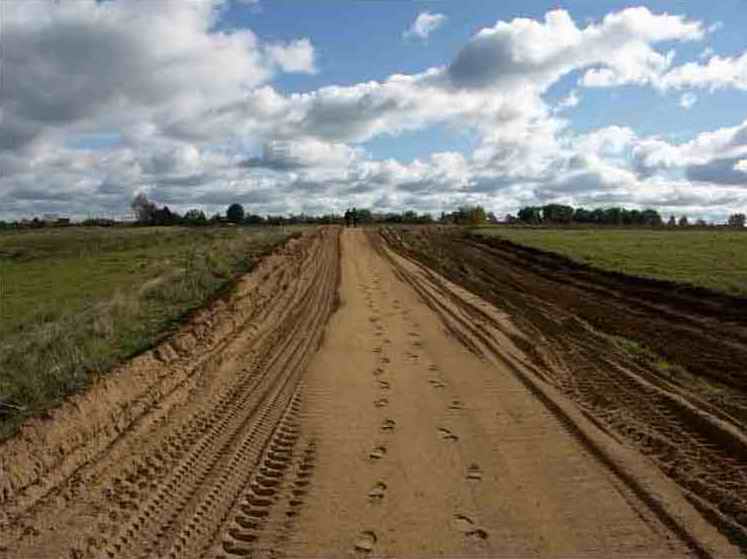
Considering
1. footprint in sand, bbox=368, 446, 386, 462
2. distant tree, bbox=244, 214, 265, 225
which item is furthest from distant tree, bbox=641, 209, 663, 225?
footprint in sand, bbox=368, 446, 386, 462

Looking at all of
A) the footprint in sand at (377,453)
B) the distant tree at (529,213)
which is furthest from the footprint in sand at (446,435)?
the distant tree at (529,213)

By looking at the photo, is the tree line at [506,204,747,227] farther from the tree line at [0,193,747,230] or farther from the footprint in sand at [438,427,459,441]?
the footprint in sand at [438,427,459,441]

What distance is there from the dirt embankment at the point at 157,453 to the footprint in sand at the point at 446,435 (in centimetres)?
148

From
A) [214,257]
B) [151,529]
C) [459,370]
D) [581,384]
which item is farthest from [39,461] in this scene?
[214,257]

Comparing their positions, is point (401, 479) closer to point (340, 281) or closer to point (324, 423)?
point (324, 423)

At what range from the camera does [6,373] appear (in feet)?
32.9

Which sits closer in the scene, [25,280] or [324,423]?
[324,423]

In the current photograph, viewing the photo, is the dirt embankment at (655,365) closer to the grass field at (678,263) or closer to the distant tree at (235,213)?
the grass field at (678,263)

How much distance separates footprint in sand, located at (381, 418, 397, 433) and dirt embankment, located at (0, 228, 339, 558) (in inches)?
36.0

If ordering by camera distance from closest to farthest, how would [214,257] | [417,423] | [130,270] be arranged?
1. [417,423]
2. [214,257]
3. [130,270]

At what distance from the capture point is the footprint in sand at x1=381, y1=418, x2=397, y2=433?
7.74 meters

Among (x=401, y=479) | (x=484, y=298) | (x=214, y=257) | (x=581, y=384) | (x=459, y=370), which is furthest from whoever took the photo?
(x=214, y=257)

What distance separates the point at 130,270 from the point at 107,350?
2207 centimetres

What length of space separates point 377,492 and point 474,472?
3.04 feet
